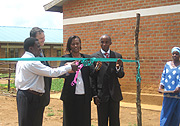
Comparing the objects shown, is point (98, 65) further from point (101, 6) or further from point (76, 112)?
point (101, 6)

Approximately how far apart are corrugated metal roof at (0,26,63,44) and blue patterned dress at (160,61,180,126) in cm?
1871

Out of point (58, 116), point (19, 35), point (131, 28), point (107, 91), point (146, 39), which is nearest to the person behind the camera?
point (107, 91)

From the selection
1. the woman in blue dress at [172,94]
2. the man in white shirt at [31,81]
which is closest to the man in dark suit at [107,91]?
the man in white shirt at [31,81]

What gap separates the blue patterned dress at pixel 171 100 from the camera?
514cm

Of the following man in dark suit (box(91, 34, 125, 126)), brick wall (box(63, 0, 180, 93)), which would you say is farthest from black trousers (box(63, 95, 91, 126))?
brick wall (box(63, 0, 180, 93))

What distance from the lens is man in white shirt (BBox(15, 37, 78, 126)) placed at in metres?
3.55

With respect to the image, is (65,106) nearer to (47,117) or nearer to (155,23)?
(47,117)

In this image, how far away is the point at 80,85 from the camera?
402 centimetres

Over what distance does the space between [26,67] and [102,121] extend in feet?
5.53

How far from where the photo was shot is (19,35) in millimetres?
25078

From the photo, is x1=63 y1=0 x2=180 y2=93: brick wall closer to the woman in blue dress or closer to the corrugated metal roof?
the woman in blue dress

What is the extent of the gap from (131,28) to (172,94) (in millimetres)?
3808

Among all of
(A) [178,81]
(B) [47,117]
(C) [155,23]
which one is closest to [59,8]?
(C) [155,23]

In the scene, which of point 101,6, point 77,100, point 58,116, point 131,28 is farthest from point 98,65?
point 101,6
